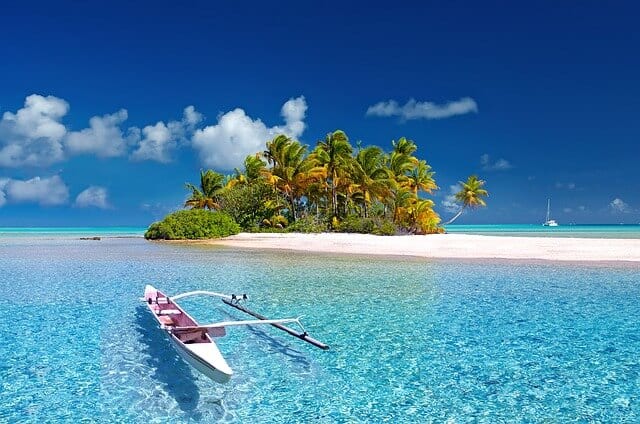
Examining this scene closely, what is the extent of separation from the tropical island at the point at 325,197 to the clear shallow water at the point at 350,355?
28.6 m

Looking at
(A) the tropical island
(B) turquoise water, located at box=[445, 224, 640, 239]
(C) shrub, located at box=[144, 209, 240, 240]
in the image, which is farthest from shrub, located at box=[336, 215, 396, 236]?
(B) turquoise water, located at box=[445, 224, 640, 239]

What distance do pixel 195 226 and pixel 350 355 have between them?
39.6 meters

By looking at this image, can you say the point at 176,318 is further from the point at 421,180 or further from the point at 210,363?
the point at 421,180

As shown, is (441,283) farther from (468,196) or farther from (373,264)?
(468,196)

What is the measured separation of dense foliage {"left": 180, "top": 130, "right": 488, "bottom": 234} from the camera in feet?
150

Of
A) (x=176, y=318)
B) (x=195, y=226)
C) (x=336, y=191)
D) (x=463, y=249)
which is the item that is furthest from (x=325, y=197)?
(x=176, y=318)

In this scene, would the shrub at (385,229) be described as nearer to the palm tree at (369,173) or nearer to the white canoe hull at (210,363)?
the palm tree at (369,173)

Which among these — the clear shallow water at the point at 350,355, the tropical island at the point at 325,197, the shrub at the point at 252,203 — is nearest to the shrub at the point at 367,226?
the tropical island at the point at 325,197

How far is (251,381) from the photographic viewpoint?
7648mm

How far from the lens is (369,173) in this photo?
46.1 meters

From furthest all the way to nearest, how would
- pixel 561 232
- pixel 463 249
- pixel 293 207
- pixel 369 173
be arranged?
pixel 561 232 → pixel 293 207 → pixel 369 173 → pixel 463 249

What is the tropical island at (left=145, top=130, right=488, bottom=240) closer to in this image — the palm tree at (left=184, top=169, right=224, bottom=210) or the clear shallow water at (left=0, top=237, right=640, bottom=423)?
the palm tree at (left=184, top=169, right=224, bottom=210)

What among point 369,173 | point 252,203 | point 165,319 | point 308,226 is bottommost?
point 165,319

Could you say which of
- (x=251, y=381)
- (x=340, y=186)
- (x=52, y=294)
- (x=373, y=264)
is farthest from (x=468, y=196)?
→ (x=251, y=381)
